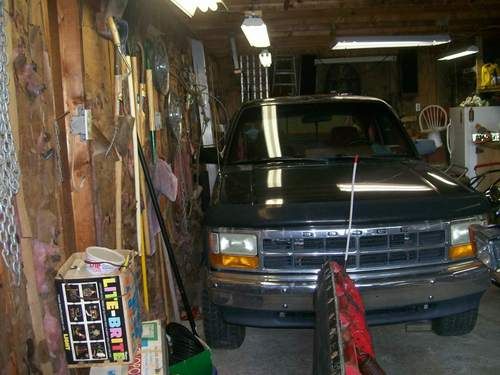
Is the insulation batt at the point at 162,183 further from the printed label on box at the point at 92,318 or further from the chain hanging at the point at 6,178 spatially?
the chain hanging at the point at 6,178

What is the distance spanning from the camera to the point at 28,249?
1877mm

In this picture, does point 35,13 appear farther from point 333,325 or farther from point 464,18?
point 464,18

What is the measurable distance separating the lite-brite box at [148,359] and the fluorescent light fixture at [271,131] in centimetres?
177

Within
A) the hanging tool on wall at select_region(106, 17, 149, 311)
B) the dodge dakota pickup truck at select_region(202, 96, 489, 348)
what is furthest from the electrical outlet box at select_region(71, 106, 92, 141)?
the dodge dakota pickup truck at select_region(202, 96, 489, 348)

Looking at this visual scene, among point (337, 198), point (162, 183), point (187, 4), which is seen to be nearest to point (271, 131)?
point (162, 183)

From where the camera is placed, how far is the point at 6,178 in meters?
1.67

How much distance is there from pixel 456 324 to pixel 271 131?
191 centimetres

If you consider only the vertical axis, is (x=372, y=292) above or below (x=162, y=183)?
below

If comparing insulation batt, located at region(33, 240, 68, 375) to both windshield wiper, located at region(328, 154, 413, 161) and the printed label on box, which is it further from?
windshield wiper, located at region(328, 154, 413, 161)

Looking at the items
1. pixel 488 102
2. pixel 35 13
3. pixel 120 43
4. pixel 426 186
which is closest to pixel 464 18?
pixel 488 102

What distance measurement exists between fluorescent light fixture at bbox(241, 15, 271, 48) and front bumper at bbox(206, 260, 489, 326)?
3137mm

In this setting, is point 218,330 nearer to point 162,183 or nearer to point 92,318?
point 162,183

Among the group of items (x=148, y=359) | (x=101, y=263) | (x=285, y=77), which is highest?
(x=285, y=77)

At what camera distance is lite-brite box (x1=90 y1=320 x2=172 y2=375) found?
222 cm
